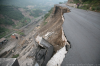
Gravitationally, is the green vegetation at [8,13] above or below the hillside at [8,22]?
above

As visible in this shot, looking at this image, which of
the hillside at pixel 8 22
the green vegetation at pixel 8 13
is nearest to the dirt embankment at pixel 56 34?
the hillside at pixel 8 22

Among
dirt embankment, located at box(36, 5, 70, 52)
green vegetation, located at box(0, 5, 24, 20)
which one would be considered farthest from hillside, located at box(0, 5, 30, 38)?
dirt embankment, located at box(36, 5, 70, 52)

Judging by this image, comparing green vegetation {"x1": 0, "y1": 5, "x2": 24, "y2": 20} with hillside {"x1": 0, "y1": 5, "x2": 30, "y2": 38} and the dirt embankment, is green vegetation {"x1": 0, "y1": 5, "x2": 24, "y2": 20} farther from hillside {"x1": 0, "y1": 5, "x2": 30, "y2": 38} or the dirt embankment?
the dirt embankment

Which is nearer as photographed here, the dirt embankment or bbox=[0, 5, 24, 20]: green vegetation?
the dirt embankment

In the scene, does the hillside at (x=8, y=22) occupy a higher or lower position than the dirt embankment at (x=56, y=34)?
lower

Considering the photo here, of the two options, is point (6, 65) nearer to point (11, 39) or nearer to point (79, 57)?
point (79, 57)

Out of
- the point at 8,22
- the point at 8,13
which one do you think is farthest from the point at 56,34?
the point at 8,13

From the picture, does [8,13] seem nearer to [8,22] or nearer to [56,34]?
[8,22]

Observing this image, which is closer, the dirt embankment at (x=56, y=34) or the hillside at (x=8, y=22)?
the dirt embankment at (x=56, y=34)

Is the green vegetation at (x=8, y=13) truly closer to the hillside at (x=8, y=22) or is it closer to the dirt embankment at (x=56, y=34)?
the hillside at (x=8, y=22)

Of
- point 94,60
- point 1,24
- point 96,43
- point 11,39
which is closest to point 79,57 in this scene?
point 94,60

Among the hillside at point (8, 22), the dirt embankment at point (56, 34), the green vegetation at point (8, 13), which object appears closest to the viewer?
the dirt embankment at point (56, 34)

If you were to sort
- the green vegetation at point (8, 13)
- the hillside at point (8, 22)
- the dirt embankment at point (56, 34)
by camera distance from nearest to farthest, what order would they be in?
the dirt embankment at point (56, 34) < the hillside at point (8, 22) < the green vegetation at point (8, 13)

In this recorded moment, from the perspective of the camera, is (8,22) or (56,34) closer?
(56,34)
